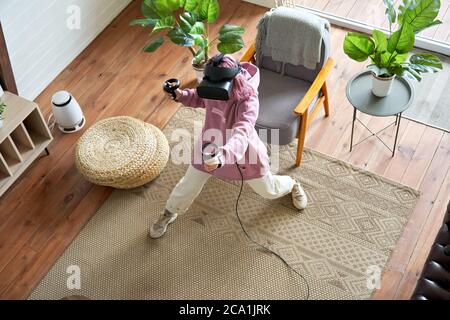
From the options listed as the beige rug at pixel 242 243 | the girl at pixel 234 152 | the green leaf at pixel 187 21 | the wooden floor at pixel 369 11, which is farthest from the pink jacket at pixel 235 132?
the wooden floor at pixel 369 11

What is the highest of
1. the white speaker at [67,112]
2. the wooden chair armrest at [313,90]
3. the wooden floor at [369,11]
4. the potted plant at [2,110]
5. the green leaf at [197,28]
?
the wooden floor at [369,11]

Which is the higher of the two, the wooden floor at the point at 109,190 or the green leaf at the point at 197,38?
the green leaf at the point at 197,38

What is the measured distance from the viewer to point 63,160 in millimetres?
3312

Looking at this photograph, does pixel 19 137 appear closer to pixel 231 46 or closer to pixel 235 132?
pixel 231 46

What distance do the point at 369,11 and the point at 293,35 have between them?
4.00 ft

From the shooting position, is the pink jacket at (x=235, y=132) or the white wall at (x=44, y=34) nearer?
the pink jacket at (x=235, y=132)

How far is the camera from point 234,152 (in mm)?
2215

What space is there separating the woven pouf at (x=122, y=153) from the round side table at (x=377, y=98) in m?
1.04

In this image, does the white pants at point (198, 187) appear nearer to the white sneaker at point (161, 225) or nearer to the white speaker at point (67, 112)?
the white sneaker at point (161, 225)

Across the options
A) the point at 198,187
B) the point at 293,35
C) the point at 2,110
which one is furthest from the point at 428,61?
the point at 2,110

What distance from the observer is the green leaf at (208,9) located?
304 centimetres

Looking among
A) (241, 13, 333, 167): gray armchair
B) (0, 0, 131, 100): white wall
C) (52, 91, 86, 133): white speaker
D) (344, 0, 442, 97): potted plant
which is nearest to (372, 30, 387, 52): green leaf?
(344, 0, 442, 97): potted plant

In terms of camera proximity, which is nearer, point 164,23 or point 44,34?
point 164,23

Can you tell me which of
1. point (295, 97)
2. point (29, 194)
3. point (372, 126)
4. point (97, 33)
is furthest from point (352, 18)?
point (29, 194)
